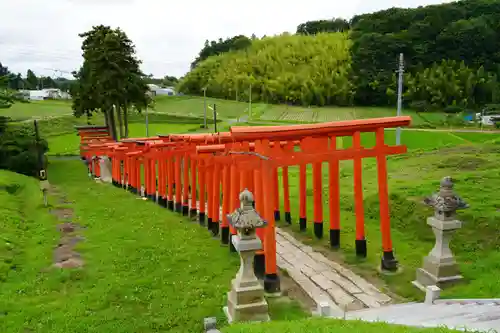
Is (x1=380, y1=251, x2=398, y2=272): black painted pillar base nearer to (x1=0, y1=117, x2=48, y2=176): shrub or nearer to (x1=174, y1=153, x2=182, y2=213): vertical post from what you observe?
(x1=174, y1=153, x2=182, y2=213): vertical post

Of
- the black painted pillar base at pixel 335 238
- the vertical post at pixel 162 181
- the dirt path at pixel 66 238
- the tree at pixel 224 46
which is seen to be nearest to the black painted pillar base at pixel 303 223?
the black painted pillar base at pixel 335 238

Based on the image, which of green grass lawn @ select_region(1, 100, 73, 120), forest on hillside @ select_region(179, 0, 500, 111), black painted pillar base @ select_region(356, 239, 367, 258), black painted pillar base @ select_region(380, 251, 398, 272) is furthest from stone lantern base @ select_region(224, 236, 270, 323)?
forest on hillside @ select_region(179, 0, 500, 111)

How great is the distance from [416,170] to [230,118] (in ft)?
130

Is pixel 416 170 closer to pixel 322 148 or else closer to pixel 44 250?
pixel 322 148

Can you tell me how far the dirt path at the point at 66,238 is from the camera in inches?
364

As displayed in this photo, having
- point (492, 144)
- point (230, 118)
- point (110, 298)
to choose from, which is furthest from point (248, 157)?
point (230, 118)

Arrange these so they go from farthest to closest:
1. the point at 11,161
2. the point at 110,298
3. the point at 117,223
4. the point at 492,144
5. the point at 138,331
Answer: the point at 11,161
the point at 492,144
the point at 117,223
the point at 110,298
the point at 138,331

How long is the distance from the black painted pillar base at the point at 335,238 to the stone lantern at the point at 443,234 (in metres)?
2.51

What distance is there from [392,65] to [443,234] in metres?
54.6

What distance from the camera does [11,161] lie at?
21.8 metres

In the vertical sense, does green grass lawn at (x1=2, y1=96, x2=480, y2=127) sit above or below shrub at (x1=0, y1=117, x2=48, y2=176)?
→ above

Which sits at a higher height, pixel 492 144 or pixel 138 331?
pixel 492 144

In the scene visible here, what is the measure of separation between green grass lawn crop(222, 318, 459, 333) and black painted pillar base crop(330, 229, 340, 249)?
4335mm

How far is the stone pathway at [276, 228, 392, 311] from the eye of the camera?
7.41 meters
